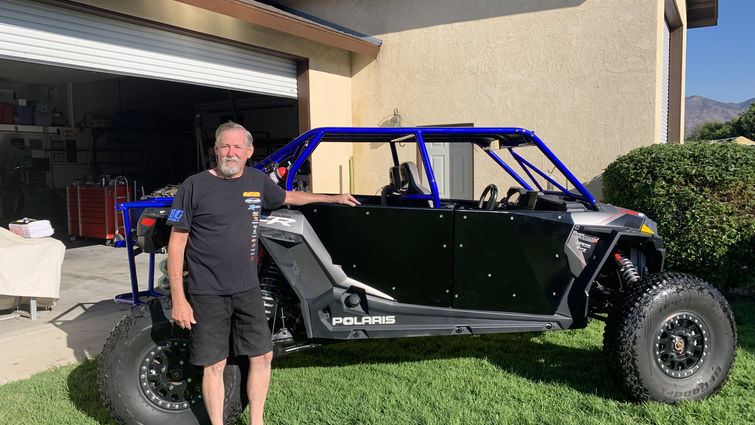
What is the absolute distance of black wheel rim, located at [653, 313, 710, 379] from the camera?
12.1 feet

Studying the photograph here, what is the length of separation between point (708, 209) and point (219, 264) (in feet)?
17.6

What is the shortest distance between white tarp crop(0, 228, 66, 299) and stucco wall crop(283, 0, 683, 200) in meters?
6.27

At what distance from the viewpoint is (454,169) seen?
398 inches

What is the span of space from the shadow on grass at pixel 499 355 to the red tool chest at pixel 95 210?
751 cm

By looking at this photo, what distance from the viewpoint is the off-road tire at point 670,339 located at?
11.8 ft

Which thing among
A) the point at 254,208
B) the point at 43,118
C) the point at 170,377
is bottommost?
the point at 170,377

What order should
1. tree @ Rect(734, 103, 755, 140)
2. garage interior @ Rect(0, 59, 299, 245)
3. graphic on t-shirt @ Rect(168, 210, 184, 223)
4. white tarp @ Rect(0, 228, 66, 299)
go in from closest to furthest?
graphic on t-shirt @ Rect(168, 210, 184, 223) → white tarp @ Rect(0, 228, 66, 299) → garage interior @ Rect(0, 59, 299, 245) → tree @ Rect(734, 103, 755, 140)

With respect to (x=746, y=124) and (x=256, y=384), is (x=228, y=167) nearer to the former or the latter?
(x=256, y=384)

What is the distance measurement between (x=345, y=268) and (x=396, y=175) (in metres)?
0.90

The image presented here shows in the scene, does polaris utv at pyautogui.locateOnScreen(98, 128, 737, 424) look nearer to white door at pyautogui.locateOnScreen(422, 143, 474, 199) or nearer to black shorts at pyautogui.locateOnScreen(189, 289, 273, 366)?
black shorts at pyautogui.locateOnScreen(189, 289, 273, 366)

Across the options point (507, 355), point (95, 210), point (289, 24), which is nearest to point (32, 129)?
point (95, 210)

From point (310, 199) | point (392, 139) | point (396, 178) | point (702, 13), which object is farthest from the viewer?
point (702, 13)

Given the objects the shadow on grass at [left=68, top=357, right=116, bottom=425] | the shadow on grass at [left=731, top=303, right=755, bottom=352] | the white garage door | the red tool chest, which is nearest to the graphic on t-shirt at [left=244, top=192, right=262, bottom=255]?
the shadow on grass at [left=68, top=357, right=116, bottom=425]

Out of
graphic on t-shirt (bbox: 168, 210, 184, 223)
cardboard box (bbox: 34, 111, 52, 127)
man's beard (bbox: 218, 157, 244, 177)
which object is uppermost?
cardboard box (bbox: 34, 111, 52, 127)
